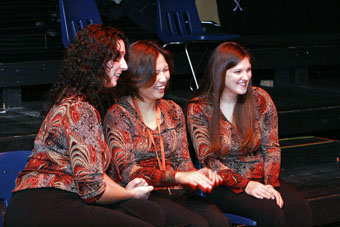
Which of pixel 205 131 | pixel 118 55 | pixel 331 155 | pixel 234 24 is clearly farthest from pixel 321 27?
A: pixel 118 55

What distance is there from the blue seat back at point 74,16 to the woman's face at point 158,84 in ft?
4.93

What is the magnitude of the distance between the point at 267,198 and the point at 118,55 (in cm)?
94

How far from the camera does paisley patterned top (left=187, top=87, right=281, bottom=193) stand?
2.67 meters

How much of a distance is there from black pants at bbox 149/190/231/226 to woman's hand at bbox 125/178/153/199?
151 millimetres

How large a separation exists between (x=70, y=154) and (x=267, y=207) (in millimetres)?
949

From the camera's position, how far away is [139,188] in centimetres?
219

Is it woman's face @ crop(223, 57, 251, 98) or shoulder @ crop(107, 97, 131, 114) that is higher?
woman's face @ crop(223, 57, 251, 98)

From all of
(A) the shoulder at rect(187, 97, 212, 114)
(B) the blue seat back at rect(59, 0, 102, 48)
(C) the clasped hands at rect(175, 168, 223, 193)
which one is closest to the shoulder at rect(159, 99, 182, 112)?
(A) the shoulder at rect(187, 97, 212, 114)

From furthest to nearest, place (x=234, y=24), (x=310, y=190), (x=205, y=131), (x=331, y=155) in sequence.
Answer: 1. (x=234, y=24)
2. (x=331, y=155)
3. (x=310, y=190)
4. (x=205, y=131)

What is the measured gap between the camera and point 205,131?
2.69 meters

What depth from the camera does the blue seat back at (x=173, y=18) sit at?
4359 mm

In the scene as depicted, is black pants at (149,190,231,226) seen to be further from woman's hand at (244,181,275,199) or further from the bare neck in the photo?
the bare neck

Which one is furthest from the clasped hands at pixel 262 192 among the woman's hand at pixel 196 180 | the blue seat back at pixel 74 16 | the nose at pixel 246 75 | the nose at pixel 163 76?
the blue seat back at pixel 74 16

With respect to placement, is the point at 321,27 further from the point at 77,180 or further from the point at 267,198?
the point at 77,180
